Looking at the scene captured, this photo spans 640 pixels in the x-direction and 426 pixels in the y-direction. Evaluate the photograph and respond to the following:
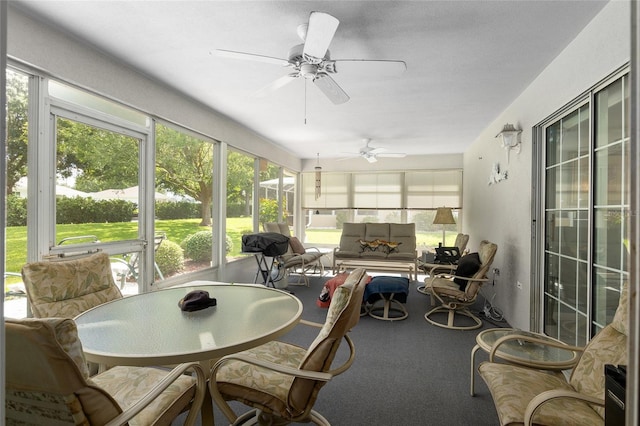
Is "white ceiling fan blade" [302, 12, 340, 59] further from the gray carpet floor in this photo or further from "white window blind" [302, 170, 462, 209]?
"white window blind" [302, 170, 462, 209]

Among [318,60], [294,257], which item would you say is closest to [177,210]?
[294,257]

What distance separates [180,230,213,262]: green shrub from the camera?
456 centimetres

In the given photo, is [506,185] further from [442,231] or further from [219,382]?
[219,382]

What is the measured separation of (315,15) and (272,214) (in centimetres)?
553

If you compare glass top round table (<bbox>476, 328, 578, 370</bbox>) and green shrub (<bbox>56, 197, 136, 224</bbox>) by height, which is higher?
green shrub (<bbox>56, 197, 136, 224</bbox>)

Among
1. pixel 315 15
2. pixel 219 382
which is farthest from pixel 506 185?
pixel 219 382

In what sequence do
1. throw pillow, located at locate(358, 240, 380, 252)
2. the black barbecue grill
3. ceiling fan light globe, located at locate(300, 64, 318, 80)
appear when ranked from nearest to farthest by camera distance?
ceiling fan light globe, located at locate(300, 64, 318, 80) → the black barbecue grill → throw pillow, located at locate(358, 240, 380, 252)

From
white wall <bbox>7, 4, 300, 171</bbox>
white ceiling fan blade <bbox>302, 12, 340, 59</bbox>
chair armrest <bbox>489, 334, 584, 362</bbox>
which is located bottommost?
chair armrest <bbox>489, 334, 584, 362</bbox>

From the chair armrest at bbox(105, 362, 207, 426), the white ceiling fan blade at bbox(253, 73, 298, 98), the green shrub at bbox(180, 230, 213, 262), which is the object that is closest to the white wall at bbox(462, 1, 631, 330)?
the white ceiling fan blade at bbox(253, 73, 298, 98)

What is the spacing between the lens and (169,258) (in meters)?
4.17

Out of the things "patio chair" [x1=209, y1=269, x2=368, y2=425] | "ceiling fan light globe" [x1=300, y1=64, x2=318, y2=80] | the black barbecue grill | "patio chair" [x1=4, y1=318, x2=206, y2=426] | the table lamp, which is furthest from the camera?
the table lamp

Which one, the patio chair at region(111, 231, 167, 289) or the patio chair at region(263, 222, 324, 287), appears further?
the patio chair at region(263, 222, 324, 287)

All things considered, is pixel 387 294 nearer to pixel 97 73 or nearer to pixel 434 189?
pixel 97 73

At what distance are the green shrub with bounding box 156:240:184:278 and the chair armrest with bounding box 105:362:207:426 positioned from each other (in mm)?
2799
